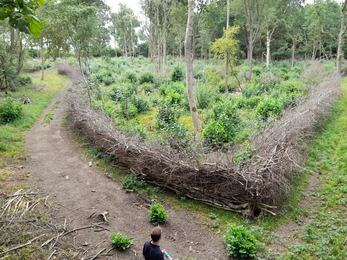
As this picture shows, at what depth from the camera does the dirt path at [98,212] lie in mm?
5387

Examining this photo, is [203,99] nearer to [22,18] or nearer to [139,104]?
[139,104]

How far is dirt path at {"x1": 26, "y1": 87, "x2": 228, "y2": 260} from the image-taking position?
17.7 feet

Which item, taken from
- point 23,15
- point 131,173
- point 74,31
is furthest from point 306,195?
point 74,31

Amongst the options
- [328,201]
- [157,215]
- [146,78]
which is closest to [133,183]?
[157,215]

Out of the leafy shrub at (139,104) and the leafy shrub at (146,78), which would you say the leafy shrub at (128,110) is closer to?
the leafy shrub at (139,104)

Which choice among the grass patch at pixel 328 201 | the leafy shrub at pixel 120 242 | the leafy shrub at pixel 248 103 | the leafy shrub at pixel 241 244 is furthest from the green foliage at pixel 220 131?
the leafy shrub at pixel 248 103

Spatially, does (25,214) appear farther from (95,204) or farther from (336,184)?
(336,184)

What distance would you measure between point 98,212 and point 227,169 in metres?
3.23

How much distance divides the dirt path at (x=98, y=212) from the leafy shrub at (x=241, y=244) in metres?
0.24

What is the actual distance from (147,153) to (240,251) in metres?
3.39

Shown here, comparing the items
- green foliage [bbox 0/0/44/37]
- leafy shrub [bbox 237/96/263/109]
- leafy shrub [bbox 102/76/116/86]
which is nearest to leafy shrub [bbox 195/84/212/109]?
leafy shrub [bbox 237/96/263/109]

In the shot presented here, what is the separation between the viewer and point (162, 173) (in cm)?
717

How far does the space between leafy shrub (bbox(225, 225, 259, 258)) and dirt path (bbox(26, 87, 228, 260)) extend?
243mm

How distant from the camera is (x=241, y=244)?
5.08 metres
